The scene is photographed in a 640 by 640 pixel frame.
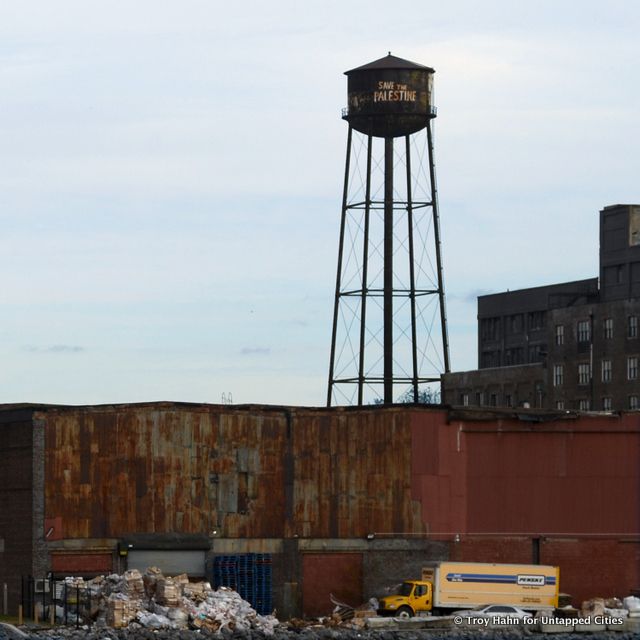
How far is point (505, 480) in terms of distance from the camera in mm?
73312

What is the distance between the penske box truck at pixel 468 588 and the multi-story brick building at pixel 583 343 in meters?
65.2

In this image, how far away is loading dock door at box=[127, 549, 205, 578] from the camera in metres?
70.2

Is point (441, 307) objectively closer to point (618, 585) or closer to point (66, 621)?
point (618, 585)

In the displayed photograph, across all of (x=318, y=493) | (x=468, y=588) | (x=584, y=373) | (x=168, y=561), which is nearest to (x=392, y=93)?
(x=318, y=493)

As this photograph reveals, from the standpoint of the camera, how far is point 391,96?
96.4m

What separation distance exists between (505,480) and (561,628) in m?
8.67

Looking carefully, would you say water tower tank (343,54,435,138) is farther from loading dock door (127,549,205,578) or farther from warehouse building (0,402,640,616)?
loading dock door (127,549,205,578)

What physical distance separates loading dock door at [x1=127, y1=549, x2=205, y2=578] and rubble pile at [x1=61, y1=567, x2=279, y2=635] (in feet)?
7.10

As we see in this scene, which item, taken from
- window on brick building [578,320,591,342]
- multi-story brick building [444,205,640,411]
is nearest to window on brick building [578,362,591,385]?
multi-story brick building [444,205,640,411]

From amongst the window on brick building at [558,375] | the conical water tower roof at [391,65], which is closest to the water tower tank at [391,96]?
the conical water tower roof at [391,65]

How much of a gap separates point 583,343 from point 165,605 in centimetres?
7587

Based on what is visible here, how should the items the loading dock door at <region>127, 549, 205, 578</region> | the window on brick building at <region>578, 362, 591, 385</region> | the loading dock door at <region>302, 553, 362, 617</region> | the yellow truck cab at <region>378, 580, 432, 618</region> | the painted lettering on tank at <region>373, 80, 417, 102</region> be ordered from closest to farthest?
1. the yellow truck cab at <region>378, 580, 432, 618</region>
2. the loading dock door at <region>127, 549, 205, 578</region>
3. the loading dock door at <region>302, 553, 362, 617</region>
4. the painted lettering on tank at <region>373, 80, 417, 102</region>
5. the window on brick building at <region>578, 362, 591, 385</region>

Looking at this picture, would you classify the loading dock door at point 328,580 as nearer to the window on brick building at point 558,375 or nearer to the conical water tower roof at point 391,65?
the conical water tower roof at point 391,65

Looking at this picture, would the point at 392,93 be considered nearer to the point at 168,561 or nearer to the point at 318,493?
the point at 318,493
